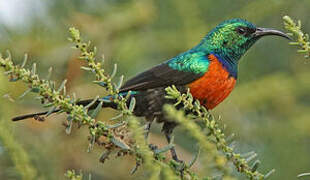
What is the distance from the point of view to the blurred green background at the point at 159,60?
134 inches

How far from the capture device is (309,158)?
3.26 metres

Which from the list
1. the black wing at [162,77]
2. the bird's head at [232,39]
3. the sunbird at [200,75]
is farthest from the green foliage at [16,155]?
the bird's head at [232,39]

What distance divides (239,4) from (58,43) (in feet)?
4.11

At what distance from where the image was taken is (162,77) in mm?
3244

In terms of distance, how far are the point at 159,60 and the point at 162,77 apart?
87 cm

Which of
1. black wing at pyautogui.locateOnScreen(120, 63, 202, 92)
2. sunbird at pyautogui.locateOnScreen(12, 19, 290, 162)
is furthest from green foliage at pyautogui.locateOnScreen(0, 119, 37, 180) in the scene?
black wing at pyautogui.locateOnScreen(120, 63, 202, 92)

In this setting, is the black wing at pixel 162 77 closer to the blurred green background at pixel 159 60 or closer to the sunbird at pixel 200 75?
the sunbird at pixel 200 75

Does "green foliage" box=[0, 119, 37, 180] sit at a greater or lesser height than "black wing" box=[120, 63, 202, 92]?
lesser

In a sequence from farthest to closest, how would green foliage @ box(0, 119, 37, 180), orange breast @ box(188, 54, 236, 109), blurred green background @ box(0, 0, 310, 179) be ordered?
blurred green background @ box(0, 0, 310, 179), orange breast @ box(188, 54, 236, 109), green foliage @ box(0, 119, 37, 180)

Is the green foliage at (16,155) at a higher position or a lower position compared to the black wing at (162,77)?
lower

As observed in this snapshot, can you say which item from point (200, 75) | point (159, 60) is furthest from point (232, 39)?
point (159, 60)

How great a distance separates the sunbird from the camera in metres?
3.15

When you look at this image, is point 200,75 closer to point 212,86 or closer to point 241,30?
point 212,86

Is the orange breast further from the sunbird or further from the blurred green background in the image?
the blurred green background
